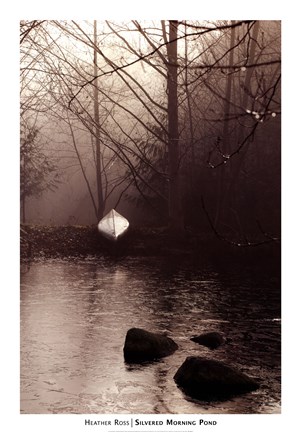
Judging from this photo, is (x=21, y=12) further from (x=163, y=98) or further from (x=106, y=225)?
(x=106, y=225)

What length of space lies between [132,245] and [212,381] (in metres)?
7.73

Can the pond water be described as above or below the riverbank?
below

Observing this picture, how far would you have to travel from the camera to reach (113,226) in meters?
13.7

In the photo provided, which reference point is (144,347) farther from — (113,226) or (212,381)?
(113,226)

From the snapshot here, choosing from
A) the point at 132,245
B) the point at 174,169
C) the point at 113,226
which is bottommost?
the point at 132,245

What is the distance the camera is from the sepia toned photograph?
5.93 metres

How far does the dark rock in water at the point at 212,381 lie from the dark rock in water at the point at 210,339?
1233mm

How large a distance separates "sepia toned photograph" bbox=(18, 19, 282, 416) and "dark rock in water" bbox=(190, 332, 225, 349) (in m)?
0.02

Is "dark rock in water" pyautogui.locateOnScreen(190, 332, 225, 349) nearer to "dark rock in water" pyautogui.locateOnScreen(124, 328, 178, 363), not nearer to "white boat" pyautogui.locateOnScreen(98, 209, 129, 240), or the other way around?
"dark rock in water" pyautogui.locateOnScreen(124, 328, 178, 363)

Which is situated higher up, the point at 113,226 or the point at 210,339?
the point at 113,226

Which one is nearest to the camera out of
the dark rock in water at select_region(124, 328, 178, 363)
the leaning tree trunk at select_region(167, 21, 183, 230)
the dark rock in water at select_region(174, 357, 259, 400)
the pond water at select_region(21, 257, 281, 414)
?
the pond water at select_region(21, 257, 281, 414)

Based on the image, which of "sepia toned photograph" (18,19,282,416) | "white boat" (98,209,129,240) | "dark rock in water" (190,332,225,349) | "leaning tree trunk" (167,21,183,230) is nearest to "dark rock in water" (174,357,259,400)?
"sepia toned photograph" (18,19,282,416)

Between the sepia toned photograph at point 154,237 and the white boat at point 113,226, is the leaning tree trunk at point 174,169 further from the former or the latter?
the white boat at point 113,226

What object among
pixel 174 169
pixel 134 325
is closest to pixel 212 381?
pixel 134 325
